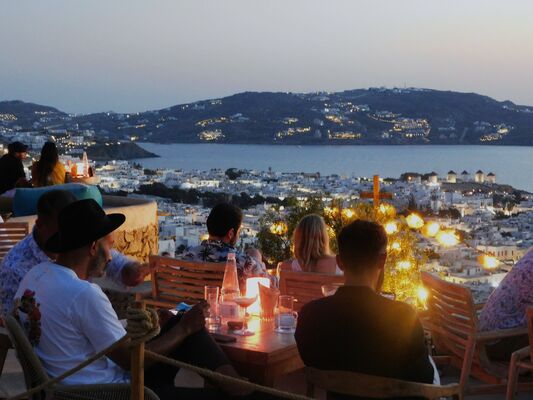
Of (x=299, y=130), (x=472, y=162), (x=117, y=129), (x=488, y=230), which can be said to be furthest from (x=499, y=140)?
(x=488, y=230)

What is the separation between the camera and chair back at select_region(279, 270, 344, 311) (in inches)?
171

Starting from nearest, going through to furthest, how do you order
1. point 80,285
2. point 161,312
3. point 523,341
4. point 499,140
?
point 80,285
point 161,312
point 523,341
point 499,140

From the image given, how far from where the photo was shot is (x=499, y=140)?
50750mm

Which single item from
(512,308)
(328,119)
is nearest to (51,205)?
(512,308)

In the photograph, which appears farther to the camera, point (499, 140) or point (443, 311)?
point (499, 140)

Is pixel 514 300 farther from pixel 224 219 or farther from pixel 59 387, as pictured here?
pixel 59 387

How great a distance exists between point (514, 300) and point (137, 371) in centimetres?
258

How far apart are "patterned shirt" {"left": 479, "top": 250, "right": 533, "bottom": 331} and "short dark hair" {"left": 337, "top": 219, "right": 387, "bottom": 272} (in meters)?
1.56

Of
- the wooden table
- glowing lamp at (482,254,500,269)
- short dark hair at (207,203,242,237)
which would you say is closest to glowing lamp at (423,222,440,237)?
glowing lamp at (482,254,500,269)

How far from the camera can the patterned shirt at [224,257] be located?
440 cm

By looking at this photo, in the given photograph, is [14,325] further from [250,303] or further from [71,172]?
[71,172]

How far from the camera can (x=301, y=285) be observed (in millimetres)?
4379

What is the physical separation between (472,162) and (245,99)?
1766 cm

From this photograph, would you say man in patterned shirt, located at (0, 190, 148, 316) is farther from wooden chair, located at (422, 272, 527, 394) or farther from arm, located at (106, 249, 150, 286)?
wooden chair, located at (422, 272, 527, 394)
